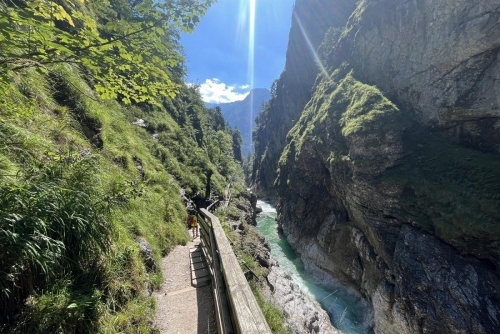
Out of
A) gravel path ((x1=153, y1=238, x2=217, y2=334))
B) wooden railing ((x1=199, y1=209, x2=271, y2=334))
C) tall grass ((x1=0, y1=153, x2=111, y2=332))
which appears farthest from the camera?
gravel path ((x1=153, y1=238, x2=217, y2=334))

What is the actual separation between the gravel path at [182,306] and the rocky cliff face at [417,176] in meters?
16.6

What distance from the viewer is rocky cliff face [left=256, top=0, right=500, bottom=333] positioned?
16.2m

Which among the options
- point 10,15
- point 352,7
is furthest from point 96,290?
point 352,7

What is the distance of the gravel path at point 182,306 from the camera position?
5.09 metres

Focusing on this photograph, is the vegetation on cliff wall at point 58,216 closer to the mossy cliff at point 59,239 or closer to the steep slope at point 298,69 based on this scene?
the mossy cliff at point 59,239

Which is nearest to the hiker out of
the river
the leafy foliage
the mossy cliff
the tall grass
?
the mossy cliff

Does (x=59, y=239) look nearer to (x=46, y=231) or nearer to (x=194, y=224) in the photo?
(x=46, y=231)

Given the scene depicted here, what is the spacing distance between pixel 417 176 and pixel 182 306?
21934 millimetres

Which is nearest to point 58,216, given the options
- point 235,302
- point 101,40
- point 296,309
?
point 101,40

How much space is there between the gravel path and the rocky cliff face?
1656 centimetres

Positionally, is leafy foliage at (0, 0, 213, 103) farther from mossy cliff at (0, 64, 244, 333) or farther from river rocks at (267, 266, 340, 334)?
river rocks at (267, 266, 340, 334)

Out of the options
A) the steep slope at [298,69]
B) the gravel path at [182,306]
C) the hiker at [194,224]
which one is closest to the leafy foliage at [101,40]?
the gravel path at [182,306]

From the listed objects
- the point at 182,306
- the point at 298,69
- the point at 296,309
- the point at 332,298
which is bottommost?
the point at 332,298

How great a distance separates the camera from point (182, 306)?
5.85m
